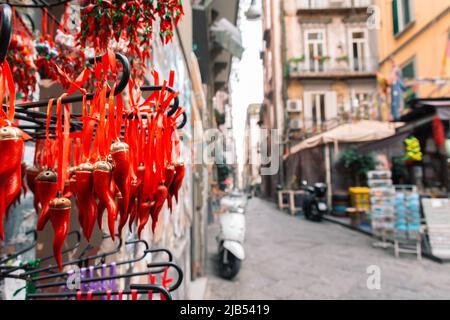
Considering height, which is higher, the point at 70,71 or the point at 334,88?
the point at 334,88

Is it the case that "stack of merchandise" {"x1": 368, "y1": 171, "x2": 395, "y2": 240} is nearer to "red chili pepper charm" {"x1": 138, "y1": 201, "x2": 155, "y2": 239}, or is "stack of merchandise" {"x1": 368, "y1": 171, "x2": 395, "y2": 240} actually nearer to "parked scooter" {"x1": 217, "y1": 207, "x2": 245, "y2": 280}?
"parked scooter" {"x1": 217, "y1": 207, "x2": 245, "y2": 280}

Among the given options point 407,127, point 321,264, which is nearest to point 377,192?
point 407,127

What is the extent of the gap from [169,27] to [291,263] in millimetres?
4955

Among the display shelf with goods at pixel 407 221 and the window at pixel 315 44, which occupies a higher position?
the window at pixel 315 44

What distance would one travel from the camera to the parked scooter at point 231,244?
426 centimetres

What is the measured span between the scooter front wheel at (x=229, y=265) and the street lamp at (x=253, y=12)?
3.69 metres

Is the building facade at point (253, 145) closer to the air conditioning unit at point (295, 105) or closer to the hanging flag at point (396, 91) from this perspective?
the hanging flag at point (396, 91)

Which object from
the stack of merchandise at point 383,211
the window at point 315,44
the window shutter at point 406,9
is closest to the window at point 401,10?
the window shutter at point 406,9

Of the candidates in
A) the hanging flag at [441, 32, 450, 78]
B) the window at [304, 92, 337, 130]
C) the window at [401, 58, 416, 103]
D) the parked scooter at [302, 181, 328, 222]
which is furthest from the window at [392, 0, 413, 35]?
the window at [304, 92, 337, 130]

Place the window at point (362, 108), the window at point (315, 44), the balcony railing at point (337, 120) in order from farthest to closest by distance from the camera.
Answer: the window at point (362, 108), the balcony railing at point (337, 120), the window at point (315, 44)

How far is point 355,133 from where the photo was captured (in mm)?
6891

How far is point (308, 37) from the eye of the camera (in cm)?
564

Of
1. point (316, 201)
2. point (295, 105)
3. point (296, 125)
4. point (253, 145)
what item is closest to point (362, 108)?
point (296, 125)
